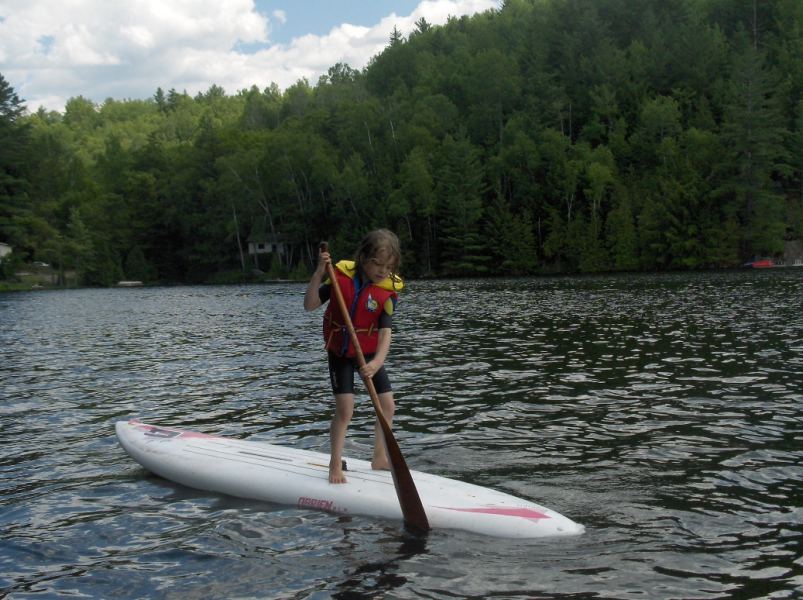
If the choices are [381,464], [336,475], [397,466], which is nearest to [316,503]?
[336,475]

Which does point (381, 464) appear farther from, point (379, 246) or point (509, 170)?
point (509, 170)

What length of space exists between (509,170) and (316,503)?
86815 millimetres

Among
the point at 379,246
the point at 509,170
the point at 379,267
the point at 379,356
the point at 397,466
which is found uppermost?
the point at 509,170

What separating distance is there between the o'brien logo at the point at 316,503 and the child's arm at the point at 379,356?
1.36 meters

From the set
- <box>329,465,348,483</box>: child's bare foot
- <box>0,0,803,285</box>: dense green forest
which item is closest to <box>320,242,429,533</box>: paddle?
<box>329,465,348,483</box>: child's bare foot

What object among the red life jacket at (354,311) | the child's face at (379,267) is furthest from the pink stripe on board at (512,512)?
the child's face at (379,267)

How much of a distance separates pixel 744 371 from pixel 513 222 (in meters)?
70.3

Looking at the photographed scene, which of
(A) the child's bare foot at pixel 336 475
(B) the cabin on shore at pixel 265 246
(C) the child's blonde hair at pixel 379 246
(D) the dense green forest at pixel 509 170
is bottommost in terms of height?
(A) the child's bare foot at pixel 336 475

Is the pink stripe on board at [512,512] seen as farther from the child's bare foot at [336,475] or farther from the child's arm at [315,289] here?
the child's arm at [315,289]

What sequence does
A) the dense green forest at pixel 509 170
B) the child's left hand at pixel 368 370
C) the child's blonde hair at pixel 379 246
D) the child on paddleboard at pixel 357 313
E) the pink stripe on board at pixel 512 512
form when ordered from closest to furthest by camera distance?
the pink stripe on board at pixel 512 512
the child's left hand at pixel 368 370
the child's blonde hair at pixel 379 246
the child on paddleboard at pixel 357 313
the dense green forest at pixel 509 170

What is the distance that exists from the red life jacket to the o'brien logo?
4.80 feet

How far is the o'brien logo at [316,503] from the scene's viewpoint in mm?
7355

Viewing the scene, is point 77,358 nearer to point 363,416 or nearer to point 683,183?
point 363,416

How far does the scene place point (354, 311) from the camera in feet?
24.1
